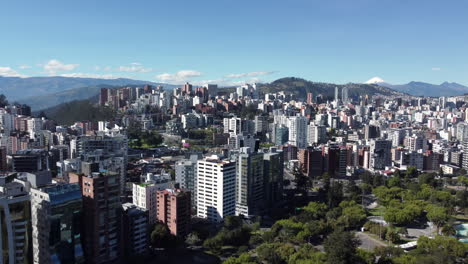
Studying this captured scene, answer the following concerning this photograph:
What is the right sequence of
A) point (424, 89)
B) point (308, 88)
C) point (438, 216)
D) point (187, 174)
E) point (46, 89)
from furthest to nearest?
point (424, 89) < point (46, 89) < point (308, 88) < point (187, 174) < point (438, 216)

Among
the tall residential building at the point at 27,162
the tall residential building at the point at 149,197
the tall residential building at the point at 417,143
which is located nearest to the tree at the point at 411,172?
the tall residential building at the point at 417,143

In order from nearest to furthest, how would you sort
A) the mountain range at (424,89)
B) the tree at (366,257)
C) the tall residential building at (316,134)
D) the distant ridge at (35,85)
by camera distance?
the tree at (366,257)
the tall residential building at (316,134)
the distant ridge at (35,85)
the mountain range at (424,89)

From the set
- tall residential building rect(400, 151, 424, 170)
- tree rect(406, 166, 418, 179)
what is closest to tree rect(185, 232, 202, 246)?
tree rect(406, 166, 418, 179)

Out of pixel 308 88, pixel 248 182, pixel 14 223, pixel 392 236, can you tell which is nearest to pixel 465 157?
pixel 392 236

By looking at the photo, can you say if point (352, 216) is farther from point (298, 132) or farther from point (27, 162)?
→ point (298, 132)

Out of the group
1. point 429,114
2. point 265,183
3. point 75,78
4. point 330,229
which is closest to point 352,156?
point 265,183

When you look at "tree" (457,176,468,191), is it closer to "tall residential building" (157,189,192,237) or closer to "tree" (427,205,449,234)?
"tree" (427,205,449,234)

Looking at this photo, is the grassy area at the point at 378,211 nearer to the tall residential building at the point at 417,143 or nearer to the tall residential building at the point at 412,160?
the tall residential building at the point at 412,160
